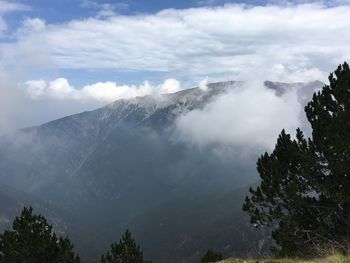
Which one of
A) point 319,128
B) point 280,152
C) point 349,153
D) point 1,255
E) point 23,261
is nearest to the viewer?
point 349,153

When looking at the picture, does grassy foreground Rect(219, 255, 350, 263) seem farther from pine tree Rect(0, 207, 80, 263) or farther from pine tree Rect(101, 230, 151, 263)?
pine tree Rect(0, 207, 80, 263)

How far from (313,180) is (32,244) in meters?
32.3

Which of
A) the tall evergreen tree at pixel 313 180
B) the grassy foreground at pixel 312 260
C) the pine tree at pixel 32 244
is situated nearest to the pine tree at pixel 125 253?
the pine tree at pixel 32 244

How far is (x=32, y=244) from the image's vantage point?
1789 inches

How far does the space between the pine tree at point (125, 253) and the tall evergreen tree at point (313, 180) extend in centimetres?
2215

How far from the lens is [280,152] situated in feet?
94.4

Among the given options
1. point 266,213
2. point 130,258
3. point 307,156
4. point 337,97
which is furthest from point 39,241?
point 337,97

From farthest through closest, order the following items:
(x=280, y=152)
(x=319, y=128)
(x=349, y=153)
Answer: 1. (x=280, y=152)
2. (x=319, y=128)
3. (x=349, y=153)

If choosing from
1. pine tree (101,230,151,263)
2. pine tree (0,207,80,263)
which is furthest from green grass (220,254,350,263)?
pine tree (0,207,80,263)

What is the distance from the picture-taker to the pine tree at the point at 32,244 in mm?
44500

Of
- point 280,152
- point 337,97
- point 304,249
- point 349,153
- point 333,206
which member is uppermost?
point 337,97

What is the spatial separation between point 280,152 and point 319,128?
10.8ft

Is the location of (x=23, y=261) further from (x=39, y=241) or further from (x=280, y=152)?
(x=280, y=152)

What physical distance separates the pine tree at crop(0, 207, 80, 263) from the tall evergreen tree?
25.0m
